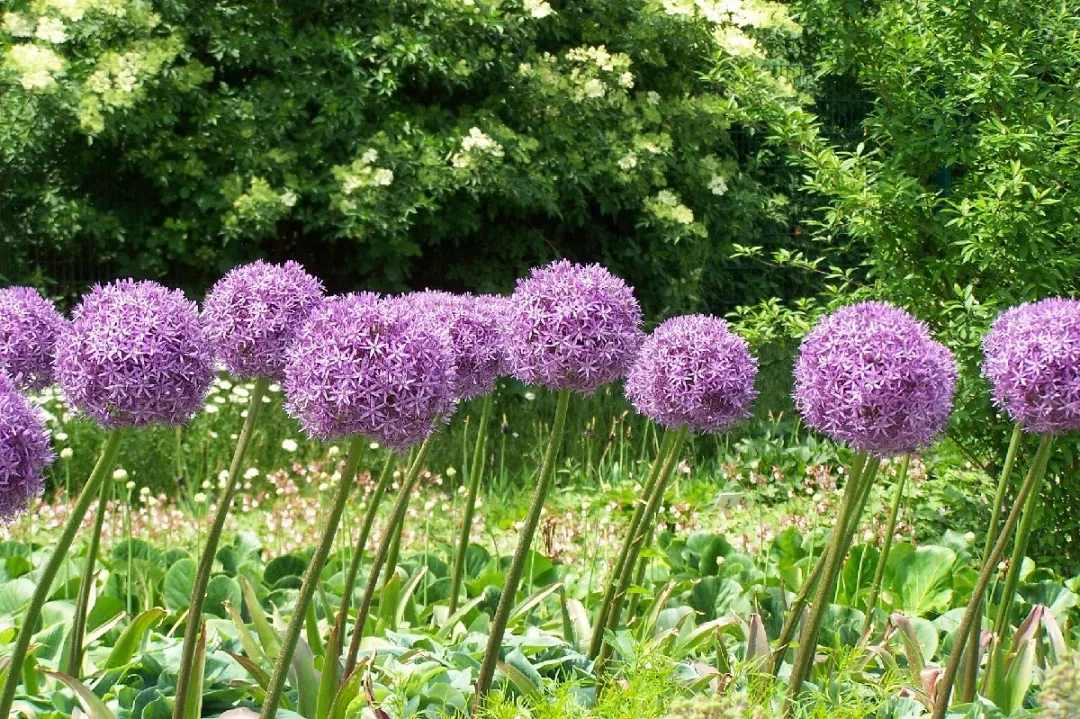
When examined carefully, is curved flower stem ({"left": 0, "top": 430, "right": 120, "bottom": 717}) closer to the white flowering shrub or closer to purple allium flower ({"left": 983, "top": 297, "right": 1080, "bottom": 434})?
purple allium flower ({"left": 983, "top": 297, "right": 1080, "bottom": 434})

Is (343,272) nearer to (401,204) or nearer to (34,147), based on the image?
(401,204)

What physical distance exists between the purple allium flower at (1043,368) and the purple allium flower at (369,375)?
128 centimetres

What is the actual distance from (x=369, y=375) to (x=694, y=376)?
1.03m

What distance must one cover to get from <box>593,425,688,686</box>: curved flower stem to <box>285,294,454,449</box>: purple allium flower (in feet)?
3.03

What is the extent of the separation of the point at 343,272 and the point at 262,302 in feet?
17.9

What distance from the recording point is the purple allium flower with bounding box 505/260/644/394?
111 inches

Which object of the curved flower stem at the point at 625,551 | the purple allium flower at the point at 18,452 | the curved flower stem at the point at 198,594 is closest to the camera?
the purple allium flower at the point at 18,452

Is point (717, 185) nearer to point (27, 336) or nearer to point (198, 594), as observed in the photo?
point (27, 336)

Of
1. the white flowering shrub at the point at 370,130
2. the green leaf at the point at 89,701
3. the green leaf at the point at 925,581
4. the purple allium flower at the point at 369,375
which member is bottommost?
the green leaf at the point at 89,701

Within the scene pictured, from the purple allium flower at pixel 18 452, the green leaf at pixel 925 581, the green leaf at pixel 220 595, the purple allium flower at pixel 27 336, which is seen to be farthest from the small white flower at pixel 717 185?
the purple allium flower at pixel 18 452

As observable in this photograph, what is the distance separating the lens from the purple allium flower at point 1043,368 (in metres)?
2.64

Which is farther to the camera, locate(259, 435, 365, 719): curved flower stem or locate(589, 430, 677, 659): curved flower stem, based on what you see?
locate(589, 430, 677, 659): curved flower stem

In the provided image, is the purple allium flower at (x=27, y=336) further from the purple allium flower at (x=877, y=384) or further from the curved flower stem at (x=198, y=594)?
the purple allium flower at (x=877, y=384)

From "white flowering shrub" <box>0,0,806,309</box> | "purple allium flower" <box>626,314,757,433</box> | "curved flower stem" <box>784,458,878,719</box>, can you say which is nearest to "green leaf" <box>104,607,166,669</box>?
"purple allium flower" <box>626,314,757,433</box>
